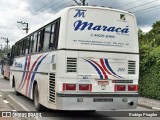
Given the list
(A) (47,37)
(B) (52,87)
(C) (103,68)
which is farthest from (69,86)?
(A) (47,37)

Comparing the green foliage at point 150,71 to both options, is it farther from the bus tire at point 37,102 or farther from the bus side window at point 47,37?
the bus side window at point 47,37

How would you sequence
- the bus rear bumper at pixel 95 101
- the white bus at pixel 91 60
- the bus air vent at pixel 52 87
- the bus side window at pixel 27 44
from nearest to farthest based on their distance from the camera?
1. the bus rear bumper at pixel 95 101
2. the white bus at pixel 91 60
3. the bus air vent at pixel 52 87
4. the bus side window at pixel 27 44

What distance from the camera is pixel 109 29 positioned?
34.9 ft

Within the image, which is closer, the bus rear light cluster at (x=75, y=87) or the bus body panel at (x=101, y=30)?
the bus rear light cluster at (x=75, y=87)

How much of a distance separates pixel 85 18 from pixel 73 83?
190 cm

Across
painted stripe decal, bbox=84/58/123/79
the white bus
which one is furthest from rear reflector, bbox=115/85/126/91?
painted stripe decal, bbox=84/58/123/79

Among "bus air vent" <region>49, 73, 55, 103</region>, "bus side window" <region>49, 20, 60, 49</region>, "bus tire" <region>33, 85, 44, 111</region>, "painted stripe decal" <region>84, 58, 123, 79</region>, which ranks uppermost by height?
"bus side window" <region>49, 20, 60, 49</region>

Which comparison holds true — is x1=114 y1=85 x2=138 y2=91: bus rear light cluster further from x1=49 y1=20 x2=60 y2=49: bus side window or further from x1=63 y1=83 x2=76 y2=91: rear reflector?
x1=49 y1=20 x2=60 y2=49: bus side window

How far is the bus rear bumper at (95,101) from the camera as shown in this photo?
388 inches

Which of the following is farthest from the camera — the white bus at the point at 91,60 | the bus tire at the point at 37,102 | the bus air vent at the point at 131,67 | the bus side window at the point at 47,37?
the bus tire at the point at 37,102

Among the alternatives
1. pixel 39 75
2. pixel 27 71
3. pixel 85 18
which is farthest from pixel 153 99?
pixel 85 18

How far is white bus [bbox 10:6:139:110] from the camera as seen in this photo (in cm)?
1002

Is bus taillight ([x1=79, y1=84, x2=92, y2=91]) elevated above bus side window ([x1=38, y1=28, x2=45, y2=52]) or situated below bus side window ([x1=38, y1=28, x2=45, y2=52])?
below

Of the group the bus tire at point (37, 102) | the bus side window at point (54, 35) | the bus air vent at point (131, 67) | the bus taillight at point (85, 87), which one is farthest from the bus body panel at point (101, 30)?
the bus tire at point (37, 102)
